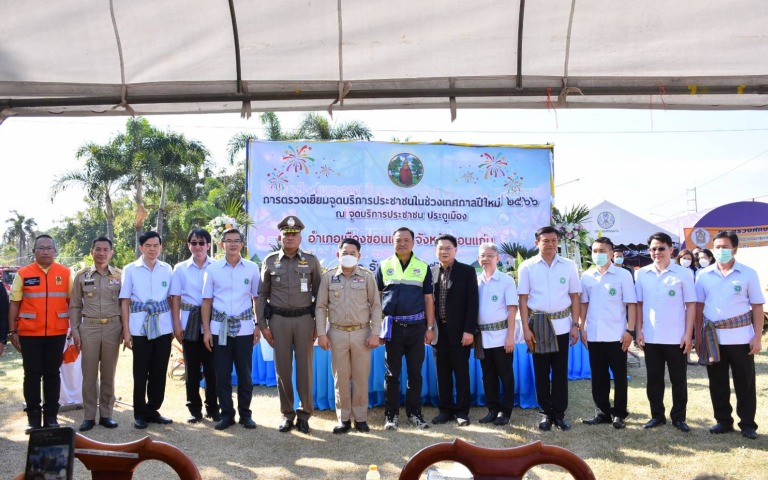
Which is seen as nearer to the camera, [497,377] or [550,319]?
[550,319]

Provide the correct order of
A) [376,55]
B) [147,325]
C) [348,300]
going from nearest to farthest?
[376,55]
[348,300]
[147,325]

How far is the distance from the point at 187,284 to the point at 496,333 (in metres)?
2.84

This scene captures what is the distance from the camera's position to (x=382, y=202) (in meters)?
10.0

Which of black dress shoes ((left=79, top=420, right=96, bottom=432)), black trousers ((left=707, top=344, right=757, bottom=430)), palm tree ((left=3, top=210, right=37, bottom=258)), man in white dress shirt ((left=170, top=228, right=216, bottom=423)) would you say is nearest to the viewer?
black trousers ((left=707, top=344, right=757, bottom=430))

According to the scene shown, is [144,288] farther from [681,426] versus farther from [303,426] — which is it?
[681,426]

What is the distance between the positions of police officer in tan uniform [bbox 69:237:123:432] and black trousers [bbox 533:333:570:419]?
146 inches

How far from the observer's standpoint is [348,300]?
533 centimetres

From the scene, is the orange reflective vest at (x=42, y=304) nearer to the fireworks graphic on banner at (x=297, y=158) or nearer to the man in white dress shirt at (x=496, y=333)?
the man in white dress shirt at (x=496, y=333)

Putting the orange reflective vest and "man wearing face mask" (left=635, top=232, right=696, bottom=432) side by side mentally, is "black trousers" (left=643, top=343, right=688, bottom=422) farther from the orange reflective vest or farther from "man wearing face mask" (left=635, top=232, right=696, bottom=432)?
the orange reflective vest

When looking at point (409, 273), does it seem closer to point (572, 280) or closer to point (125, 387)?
point (572, 280)

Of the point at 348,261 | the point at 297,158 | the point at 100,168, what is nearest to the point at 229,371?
the point at 348,261

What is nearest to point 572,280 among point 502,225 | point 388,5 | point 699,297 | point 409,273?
point 699,297

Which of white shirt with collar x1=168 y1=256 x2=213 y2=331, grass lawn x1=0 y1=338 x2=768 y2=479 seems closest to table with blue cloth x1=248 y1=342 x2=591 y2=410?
grass lawn x1=0 y1=338 x2=768 y2=479

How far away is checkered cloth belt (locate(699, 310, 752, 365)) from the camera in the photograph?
16.4 feet
